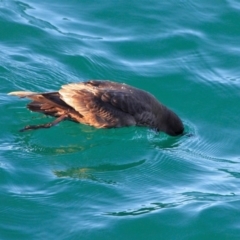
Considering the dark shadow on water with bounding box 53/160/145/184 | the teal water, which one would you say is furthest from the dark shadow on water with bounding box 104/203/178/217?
the dark shadow on water with bounding box 53/160/145/184

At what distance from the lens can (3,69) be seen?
35.9 ft

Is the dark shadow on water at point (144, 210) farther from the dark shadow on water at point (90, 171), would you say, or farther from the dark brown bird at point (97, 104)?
the dark brown bird at point (97, 104)

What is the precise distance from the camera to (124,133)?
10.3m

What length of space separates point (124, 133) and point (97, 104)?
536 millimetres

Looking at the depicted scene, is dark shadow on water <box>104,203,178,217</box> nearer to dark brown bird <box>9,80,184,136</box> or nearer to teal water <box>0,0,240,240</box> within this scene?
teal water <box>0,0,240,240</box>

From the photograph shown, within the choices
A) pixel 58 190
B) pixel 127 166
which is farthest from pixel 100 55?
pixel 58 190

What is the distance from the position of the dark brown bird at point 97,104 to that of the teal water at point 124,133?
0.47ft

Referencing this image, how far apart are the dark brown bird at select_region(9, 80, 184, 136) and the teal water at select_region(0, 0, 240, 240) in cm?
14

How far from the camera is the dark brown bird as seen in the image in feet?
32.9

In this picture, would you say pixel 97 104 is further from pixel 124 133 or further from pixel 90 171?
pixel 90 171

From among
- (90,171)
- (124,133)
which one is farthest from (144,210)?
(124,133)

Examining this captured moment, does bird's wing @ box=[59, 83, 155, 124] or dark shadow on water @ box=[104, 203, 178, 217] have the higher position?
bird's wing @ box=[59, 83, 155, 124]

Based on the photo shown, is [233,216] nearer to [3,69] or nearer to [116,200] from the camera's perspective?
[116,200]

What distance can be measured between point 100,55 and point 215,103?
1.88m
